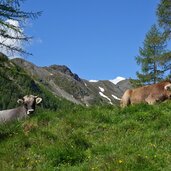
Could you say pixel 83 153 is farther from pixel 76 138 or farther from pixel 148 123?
pixel 148 123

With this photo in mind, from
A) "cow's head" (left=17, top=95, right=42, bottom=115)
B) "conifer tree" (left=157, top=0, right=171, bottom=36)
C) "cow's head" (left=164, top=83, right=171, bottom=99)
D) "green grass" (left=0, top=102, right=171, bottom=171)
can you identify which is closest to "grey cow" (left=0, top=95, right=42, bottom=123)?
"cow's head" (left=17, top=95, right=42, bottom=115)

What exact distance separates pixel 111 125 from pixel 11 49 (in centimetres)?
689

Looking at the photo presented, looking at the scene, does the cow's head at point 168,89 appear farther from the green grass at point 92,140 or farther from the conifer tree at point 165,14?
the conifer tree at point 165,14

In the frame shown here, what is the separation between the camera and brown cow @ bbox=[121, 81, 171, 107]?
72.1ft

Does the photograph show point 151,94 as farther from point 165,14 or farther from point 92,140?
point 165,14

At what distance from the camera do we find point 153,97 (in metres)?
22.2

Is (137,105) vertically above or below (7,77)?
below

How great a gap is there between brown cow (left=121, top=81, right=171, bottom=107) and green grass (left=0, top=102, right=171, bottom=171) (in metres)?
4.12

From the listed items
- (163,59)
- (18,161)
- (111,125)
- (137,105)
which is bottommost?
(18,161)

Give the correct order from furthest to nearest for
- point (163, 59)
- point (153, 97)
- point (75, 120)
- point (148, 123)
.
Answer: point (163, 59), point (153, 97), point (75, 120), point (148, 123)

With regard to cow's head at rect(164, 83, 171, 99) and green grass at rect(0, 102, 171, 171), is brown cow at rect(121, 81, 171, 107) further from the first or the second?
green grass at rect(0, 102, 171, 171)

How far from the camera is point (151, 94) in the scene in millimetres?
22391

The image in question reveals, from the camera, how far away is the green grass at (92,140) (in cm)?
1186

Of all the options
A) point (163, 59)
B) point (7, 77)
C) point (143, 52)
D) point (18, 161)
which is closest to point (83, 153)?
point (18, 161)
